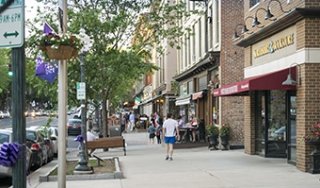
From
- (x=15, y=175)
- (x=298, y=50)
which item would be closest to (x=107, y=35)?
(x=298, y=50)

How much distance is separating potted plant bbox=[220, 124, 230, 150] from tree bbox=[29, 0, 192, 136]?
4.20m

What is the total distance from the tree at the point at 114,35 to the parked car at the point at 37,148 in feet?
12.2

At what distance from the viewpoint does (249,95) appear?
66.2 feet

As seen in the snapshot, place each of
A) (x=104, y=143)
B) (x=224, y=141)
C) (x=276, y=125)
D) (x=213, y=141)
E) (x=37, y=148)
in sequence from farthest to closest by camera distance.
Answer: (x=213, y=141) → (x=224, y=141) → (x=276, y=125) → (x=37, y=148) → (x=104, y=143)

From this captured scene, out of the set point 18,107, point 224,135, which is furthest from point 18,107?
point 224,135

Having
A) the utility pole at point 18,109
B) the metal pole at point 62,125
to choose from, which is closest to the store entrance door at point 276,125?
the metal pole at point 62,125

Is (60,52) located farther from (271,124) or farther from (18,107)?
(271,124)

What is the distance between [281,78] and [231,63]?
30.9 ft

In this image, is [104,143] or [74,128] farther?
[74,128]

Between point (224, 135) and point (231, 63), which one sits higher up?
point (231, 63)

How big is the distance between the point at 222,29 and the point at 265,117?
7051 millimetres

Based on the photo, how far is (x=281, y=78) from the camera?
15227 mm

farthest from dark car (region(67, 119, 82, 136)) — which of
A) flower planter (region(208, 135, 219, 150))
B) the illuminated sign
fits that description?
the illuminated sign

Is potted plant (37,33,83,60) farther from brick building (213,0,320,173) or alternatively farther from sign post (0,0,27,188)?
brick building (213,0,320,173)
